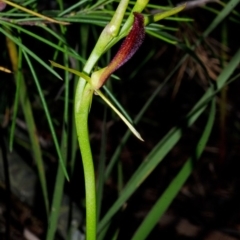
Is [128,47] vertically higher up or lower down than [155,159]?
higher up

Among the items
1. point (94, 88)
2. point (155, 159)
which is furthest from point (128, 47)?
point (155, 159)

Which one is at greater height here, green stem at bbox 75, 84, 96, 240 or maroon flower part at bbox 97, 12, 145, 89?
maroon flower part at bbox 97, 12, 145, 89

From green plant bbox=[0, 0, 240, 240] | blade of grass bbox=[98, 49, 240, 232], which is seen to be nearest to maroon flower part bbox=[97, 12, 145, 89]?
green plant bbox=[0, 0, 240, 240]

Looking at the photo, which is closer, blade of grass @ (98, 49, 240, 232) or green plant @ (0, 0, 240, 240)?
green plant @ (0, 0, 240, 240)

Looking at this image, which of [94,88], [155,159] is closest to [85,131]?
[94,88]

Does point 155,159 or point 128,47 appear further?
point 155,159

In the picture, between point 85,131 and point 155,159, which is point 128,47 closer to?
point 85,131

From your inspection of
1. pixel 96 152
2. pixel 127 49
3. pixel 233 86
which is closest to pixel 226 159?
pixel 96 152

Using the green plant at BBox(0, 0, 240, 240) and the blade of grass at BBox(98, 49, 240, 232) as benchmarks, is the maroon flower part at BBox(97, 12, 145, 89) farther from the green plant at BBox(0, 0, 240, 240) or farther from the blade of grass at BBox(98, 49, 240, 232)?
the blade of grass at BBox(98, 49, 240, 232)

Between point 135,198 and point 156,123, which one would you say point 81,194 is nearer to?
point 135,198

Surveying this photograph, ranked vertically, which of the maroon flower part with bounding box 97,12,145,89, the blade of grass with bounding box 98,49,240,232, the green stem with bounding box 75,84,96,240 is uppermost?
the maroon flower part with bounding box 97,12,145,89

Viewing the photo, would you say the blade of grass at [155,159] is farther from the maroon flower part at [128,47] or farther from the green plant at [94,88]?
the maroon flower part at [128,47]
